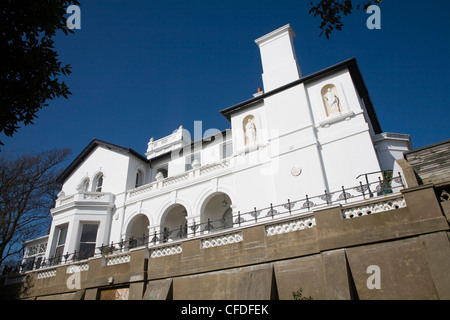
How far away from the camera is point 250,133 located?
57.3ft

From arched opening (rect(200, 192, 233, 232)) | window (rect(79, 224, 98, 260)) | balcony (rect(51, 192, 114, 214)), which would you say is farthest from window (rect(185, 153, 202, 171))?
window (rect(79, 224, 98, 260))

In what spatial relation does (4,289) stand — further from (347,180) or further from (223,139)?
(347,180)

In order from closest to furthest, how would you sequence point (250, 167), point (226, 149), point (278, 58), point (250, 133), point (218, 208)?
point (250, 167)
point (250, 133)
point (218, 208)
point (278, 58)
point (226, 149)

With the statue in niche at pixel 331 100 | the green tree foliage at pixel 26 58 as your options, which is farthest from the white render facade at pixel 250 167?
the green tree foliage at pixel 26 58

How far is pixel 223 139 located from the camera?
20.1 meters

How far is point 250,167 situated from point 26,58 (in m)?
11.2

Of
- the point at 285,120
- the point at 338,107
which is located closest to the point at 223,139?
the point at 285,120

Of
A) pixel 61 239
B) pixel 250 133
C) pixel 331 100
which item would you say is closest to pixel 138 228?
pixel 61 239

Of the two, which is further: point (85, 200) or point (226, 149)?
point (226, 149)

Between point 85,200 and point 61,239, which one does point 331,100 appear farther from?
point 61,239

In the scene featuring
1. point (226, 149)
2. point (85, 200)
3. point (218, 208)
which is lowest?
point (218, 208)

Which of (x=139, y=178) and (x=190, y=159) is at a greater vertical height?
(x=190, y=159)

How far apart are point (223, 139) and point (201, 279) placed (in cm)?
1097

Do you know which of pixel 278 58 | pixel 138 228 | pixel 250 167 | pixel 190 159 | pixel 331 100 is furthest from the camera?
pixel 190 159
